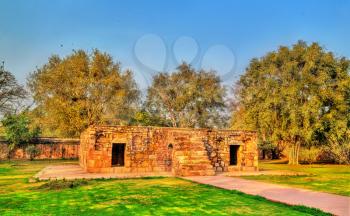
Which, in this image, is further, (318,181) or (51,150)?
(51,150)

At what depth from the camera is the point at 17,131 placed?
30516 millimetres

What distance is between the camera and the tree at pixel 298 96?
26812 millimetres

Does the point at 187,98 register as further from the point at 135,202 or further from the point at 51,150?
the point at 135,202

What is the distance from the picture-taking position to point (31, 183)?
11.9 m

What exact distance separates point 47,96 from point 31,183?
18334 mm

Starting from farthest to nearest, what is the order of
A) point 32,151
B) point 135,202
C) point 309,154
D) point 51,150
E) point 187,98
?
point 187,98 → point 51,150 → point 32,151 → point 309,154 → point 135,202

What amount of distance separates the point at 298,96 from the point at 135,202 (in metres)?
23.0

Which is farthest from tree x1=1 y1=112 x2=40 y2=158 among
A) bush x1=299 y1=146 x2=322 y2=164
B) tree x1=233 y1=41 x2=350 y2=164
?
bush x1=299 y1=146 x2=322 y2=164

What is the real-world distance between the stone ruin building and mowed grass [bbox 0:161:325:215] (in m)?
5.33

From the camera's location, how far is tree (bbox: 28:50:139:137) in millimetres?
28016

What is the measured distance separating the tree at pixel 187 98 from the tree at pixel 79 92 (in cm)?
1072

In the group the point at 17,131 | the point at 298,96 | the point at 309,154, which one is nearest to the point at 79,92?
the point at 17,131

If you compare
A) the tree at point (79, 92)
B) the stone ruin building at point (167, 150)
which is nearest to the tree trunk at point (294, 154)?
the stone ruin building at point (167, 150)

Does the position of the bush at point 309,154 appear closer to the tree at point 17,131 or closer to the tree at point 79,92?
the tree at point 79,92
